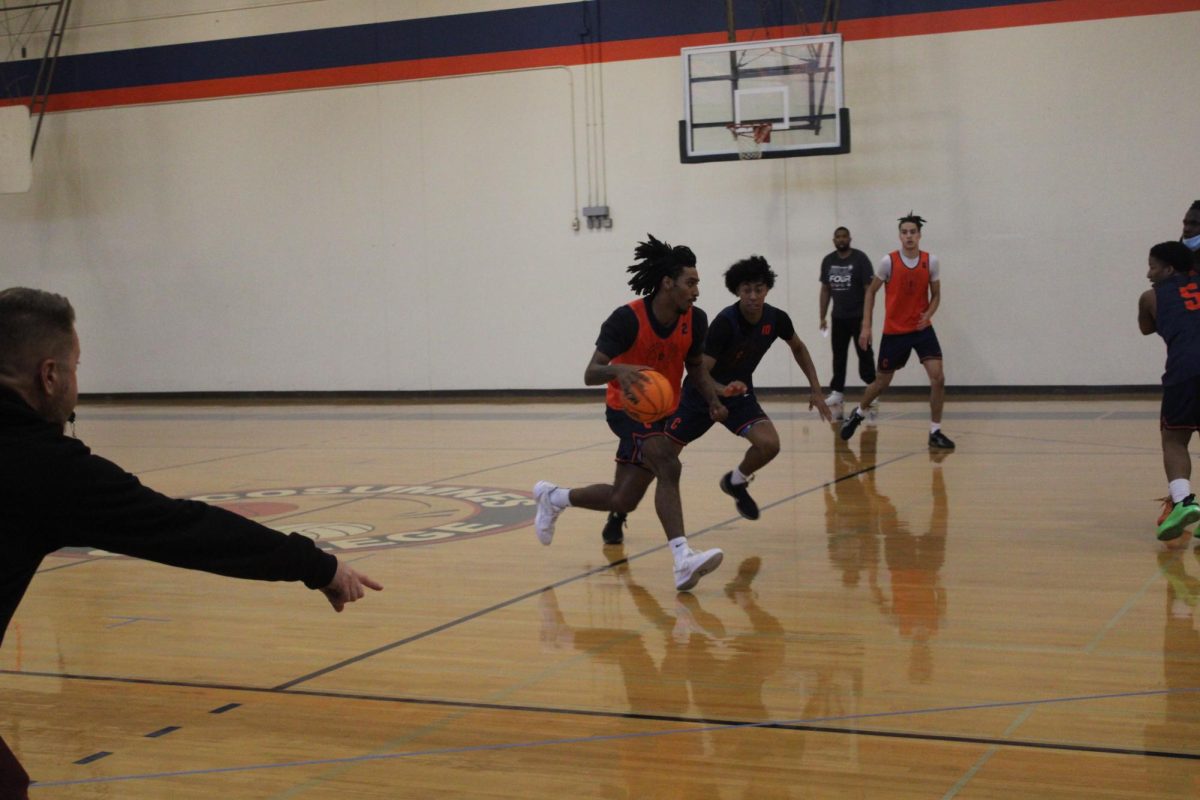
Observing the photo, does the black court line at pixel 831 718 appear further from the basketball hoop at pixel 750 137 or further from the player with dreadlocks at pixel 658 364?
the basketball hoop at pixel 750 137

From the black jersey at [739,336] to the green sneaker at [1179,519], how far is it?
196 centimetres

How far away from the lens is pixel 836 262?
13.3m

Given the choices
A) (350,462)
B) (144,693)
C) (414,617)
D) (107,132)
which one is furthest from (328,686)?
(107,132)

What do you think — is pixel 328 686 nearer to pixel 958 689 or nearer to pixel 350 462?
pixel 958 689

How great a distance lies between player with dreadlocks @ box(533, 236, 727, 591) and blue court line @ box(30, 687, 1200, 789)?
1.78 metres

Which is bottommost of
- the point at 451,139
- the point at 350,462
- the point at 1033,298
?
the point at 350,462

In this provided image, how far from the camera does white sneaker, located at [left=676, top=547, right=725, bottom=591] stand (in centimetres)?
553

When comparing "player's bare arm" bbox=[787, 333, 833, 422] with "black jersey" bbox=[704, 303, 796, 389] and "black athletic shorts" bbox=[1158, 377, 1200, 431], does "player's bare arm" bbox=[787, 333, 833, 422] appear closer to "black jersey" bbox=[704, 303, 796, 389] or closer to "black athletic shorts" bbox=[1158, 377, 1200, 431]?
"black jersey" bbox=[704, 303, 796, 389]

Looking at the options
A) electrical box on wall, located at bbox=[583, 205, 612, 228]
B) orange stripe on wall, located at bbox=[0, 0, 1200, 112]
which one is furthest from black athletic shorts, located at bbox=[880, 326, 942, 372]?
→ electrical box on wall, located at bbox=[583, 205, 612, 228]

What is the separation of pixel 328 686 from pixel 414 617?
0.99 metres

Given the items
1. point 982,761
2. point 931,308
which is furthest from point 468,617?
point 931,308

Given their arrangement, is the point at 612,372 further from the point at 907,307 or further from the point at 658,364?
the point at 907,307

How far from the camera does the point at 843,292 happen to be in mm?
13164

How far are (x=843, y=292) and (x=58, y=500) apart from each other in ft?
38.0
